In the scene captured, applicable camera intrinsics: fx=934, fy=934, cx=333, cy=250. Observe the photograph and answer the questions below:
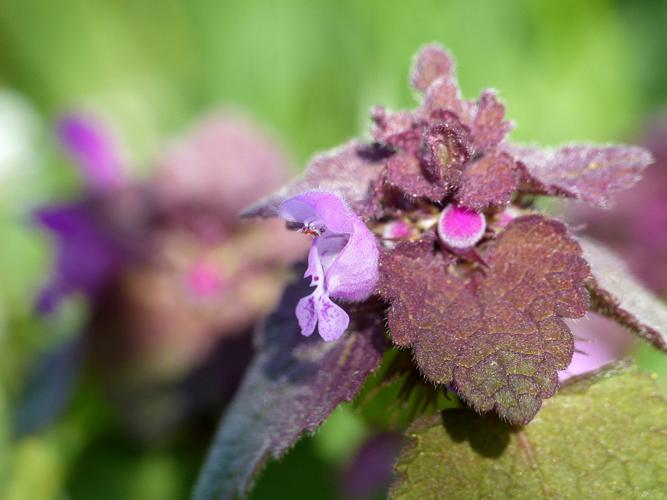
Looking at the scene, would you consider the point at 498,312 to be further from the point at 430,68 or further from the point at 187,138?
the point at 187,138

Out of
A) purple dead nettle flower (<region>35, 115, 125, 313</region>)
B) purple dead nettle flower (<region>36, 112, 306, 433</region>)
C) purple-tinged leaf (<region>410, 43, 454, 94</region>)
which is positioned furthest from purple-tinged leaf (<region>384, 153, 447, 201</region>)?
purple dead nettle flower (<region>35, 115, 125, 313</region>)

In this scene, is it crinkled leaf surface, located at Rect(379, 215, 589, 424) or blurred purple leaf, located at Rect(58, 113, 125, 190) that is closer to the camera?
crinkled leaf surface, located at Rect(379, 215, 589, 424)

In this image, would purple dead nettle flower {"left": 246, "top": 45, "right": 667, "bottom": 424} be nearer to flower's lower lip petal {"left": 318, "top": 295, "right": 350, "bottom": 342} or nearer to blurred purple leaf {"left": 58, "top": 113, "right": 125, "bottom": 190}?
flower's lower lip petal {"left": 318, "top": 295, "right": 350, "bottom": 342}

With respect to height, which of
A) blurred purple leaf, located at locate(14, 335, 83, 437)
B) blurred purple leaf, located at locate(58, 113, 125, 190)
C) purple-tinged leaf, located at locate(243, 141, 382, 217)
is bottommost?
purple-tinged leaf, located at locate(243, 141, 382, 217)

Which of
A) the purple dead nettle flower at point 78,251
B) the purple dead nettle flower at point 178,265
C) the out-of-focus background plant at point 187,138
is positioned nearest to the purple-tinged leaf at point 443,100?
the out-of-focus background plant at point 187,138

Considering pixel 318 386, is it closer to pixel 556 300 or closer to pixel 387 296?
pixel 387 296

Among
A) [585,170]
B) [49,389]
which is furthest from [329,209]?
[49,389]

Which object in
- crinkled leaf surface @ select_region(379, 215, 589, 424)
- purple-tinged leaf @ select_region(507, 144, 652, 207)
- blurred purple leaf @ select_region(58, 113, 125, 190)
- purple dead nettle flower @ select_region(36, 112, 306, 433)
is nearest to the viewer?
crinkled leaf surface @ select_region(379, 215, 589, 424)

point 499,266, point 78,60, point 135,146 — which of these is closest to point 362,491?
point 499,266
